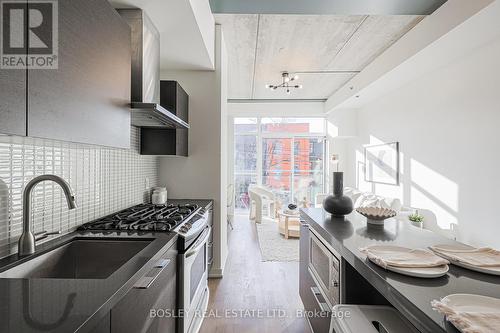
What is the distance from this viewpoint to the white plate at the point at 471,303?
729 millimetres

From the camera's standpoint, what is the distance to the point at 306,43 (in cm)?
360

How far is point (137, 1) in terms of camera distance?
177 centimetres

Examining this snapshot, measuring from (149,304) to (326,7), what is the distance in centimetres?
296

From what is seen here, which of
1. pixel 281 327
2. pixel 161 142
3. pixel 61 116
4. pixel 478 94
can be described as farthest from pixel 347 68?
pixel 61 116

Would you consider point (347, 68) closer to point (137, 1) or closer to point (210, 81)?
point (210, 81)

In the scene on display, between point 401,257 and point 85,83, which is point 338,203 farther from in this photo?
point 85,83

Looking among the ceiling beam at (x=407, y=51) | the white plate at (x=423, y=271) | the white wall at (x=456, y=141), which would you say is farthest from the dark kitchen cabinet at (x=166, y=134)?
the white wall at (x=456, y=141)

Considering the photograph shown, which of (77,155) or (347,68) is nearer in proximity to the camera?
(77,155)

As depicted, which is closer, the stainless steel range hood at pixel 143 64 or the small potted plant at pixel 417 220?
the stainless steel range hood at pixel 143 64

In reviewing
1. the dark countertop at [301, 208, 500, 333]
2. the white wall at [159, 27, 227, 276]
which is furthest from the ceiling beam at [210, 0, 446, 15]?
the dark countertop at [301, 208, 500, 333]

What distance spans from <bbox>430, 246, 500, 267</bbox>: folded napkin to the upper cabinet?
1630mm

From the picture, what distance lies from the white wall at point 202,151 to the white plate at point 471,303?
2504mm

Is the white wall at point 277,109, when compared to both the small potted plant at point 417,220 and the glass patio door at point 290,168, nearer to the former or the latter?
the glass patio door at point 290,168

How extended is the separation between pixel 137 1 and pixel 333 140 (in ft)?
19.6
